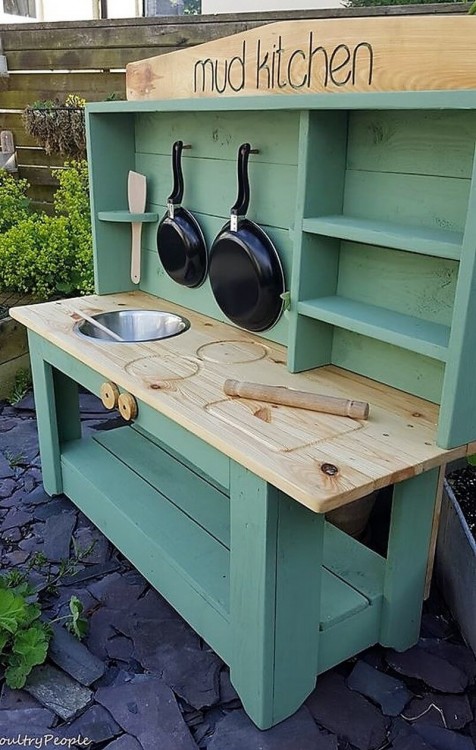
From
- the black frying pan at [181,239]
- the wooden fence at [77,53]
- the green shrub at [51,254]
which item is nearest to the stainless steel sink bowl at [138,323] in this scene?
the black frying pan at [181,239]

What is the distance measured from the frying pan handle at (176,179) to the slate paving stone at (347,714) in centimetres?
139

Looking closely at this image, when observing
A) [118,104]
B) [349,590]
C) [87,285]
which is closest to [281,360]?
[349,590]

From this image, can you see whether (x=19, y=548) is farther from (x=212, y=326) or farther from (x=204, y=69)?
(x=204, y=69)

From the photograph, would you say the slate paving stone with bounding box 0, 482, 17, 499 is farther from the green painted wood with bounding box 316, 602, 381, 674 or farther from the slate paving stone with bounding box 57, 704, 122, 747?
the green painted wood with bounding box 316, 602, 381, 674

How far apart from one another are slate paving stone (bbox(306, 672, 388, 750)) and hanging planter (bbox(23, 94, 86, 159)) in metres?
3.15

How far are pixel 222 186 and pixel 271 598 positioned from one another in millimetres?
1154

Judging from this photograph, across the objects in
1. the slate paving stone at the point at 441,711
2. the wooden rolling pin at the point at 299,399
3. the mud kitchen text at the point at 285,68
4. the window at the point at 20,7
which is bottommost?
the slate paving stone at the point at 441,711

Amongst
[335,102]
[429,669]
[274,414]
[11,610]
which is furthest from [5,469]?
[335,102]

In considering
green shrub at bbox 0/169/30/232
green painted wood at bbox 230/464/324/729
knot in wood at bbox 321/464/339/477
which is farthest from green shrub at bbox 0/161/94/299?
knot in wood at bbox 321/464/339/477

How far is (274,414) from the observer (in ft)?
4.67

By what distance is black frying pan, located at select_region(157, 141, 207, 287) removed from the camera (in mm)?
2047

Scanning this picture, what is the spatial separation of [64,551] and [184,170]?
1.25 metres

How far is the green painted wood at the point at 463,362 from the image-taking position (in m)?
1.14

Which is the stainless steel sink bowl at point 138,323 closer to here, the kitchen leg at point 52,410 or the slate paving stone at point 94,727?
the kitchen leg at point 52,410
